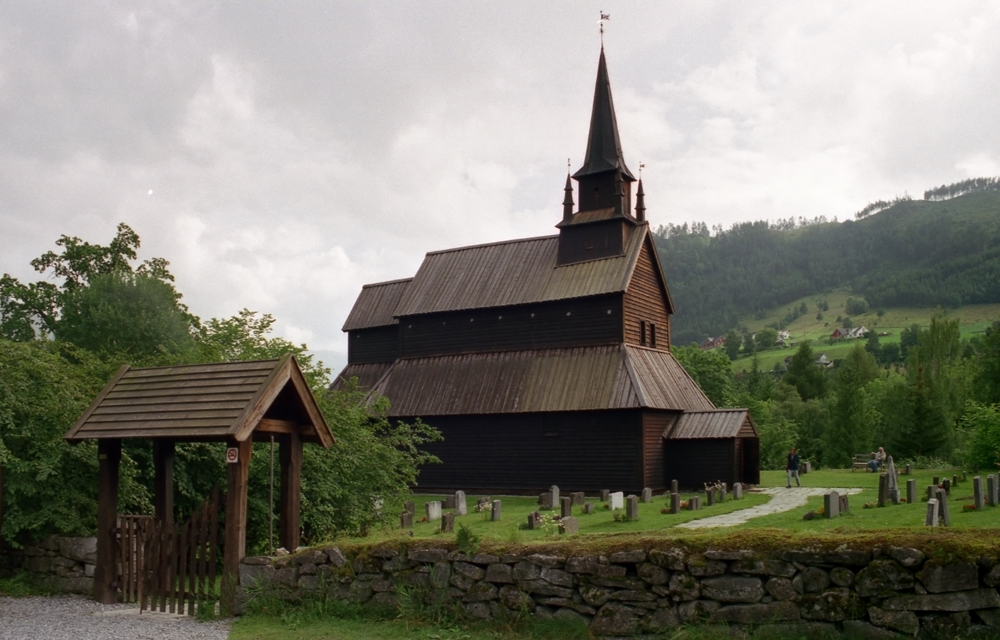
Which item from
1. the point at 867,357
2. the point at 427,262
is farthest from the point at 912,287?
the point at 427,262

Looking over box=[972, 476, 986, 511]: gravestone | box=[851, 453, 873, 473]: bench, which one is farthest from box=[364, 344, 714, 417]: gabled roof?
box=[851, 453, 873, 473]: bench

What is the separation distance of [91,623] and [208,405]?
10.2ft

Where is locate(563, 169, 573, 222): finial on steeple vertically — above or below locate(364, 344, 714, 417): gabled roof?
above

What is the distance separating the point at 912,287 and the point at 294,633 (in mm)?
190804

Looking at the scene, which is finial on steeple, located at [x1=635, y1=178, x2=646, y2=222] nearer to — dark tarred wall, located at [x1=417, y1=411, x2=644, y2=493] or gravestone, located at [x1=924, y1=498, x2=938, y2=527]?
dark tarred wall, located at [x1=417, y1=411, x2=644, y2=493]

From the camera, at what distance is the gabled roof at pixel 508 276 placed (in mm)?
36562

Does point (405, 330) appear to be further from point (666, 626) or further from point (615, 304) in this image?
point (666, 626)

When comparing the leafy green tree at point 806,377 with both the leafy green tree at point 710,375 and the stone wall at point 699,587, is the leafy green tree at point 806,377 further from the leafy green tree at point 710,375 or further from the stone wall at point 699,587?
the stone wall at point 699,587

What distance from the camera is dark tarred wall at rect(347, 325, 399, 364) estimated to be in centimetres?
4403

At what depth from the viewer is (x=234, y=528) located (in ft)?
37.8

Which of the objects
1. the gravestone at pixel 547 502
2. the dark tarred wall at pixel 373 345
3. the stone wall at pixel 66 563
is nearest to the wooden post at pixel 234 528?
the stone wall at pixel 66 563

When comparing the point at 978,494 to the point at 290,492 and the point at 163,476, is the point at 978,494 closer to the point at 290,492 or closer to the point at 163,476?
the point at 290,492

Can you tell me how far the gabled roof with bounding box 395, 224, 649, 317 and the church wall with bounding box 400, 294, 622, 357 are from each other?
1.48 feet

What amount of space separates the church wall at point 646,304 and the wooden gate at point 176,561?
25.2m
